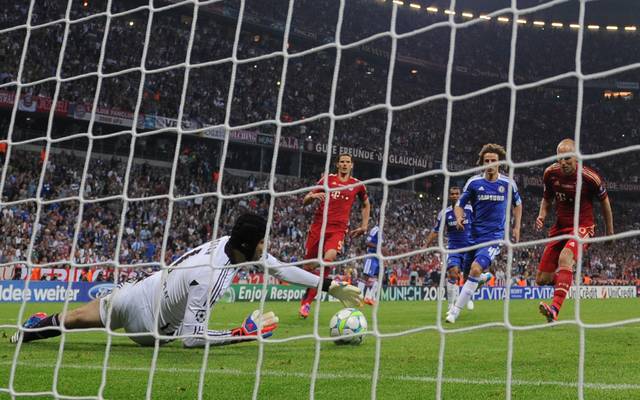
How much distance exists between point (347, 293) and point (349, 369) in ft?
1.75

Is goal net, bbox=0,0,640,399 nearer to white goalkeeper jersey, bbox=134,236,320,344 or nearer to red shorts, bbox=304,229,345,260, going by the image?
white goalkeeper jersey, bbox=134,236,320,344

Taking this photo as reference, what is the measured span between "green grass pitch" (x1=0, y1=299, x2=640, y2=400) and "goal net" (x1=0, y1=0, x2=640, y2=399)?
29 millimetres

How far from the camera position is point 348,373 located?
177 inches

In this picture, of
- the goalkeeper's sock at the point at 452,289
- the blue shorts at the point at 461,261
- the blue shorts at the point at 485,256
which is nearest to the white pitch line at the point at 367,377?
the blue shorts at the point at 485,256

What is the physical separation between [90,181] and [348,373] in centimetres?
2064

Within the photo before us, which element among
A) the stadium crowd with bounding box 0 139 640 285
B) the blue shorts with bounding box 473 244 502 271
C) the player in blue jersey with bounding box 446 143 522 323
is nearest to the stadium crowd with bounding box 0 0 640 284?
the stadium crowd with bounding box 0 139 640 285

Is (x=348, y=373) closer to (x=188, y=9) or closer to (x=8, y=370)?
(x=8, y=370)

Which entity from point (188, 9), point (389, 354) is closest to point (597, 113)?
point (188, 9)

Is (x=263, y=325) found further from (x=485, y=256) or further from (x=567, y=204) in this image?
(x=485, y=256)

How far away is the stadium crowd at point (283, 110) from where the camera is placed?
71.7 feet

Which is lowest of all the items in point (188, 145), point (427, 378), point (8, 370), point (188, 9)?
point (8, 370)

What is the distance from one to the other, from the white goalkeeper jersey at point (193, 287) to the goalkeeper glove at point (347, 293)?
0.14m

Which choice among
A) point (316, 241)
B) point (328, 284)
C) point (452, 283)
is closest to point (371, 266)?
point (452, 283)

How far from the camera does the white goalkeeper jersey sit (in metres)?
5.00
